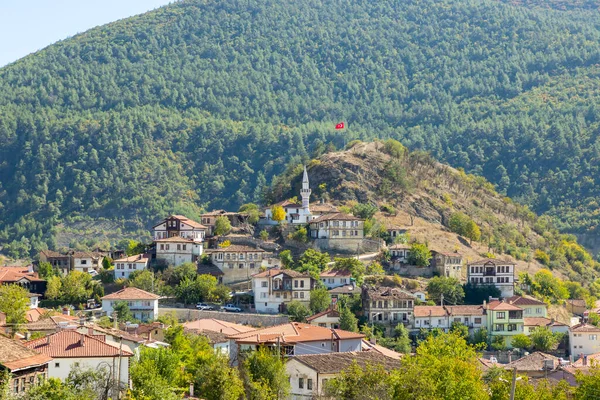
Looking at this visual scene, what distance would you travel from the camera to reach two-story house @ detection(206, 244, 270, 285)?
11756 cm

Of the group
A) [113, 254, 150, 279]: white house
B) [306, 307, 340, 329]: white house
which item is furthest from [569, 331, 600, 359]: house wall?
[113, 254, 150, 279]: white house

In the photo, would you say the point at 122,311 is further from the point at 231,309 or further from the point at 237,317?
the point at 231,309

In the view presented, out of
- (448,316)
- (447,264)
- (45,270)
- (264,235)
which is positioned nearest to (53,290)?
(45,270)

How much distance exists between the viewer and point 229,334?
9062 cm

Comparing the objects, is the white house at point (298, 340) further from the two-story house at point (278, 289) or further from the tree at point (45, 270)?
the tree at point (45, 270)

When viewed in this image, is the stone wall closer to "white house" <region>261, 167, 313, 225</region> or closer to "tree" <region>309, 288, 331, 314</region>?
"tree" <region>309, 288, 331, 314</region>

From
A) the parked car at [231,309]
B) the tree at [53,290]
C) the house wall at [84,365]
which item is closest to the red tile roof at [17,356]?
the house wall at [84,365]

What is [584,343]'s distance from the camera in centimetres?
10894

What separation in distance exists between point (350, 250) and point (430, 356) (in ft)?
155

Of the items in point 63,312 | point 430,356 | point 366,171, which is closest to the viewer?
point 430,356

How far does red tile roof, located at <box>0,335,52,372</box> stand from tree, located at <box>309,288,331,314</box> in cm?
4906

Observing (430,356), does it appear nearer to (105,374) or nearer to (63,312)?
(105,374)

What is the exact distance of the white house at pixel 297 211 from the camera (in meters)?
131

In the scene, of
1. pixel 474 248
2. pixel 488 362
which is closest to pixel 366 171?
pixel 474 248
